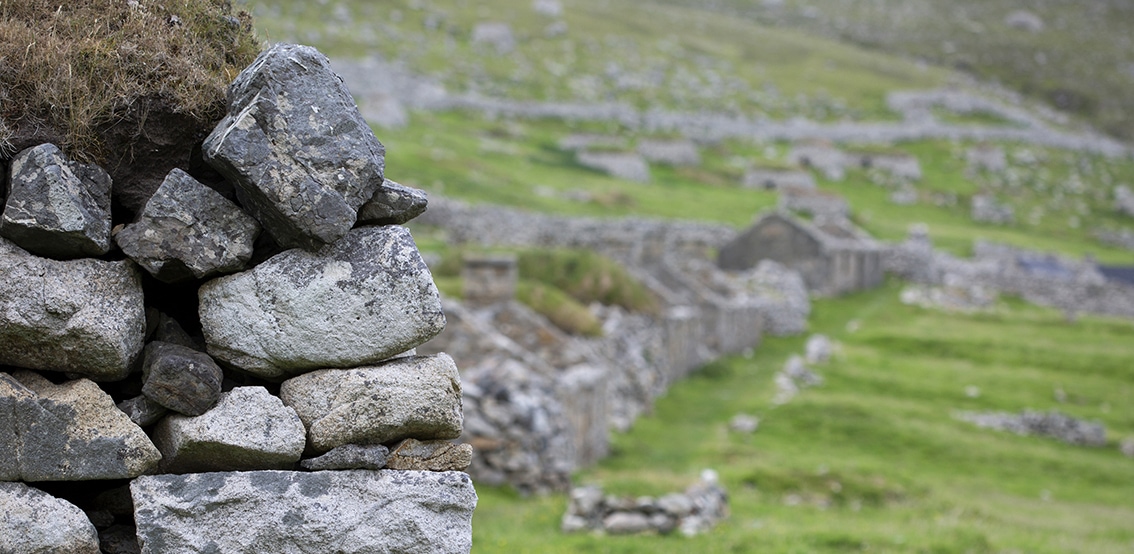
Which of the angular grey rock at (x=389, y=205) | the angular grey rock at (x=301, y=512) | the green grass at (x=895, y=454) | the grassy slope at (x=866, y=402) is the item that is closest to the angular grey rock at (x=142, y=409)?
the angular grey rock at (x=301, y=512)

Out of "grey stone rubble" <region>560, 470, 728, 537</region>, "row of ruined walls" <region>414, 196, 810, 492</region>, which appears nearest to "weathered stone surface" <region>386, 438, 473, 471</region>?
"grey stone rubble" <region>560, 470, 728, 537</region>

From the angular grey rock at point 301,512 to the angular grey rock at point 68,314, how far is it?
569 millimetres

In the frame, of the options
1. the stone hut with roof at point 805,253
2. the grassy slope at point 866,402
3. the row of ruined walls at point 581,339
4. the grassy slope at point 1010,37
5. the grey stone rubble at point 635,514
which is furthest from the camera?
the grassy slope at point 1010,37

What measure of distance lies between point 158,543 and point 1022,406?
Result: 1028 inches

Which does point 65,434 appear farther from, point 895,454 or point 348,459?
point 895,454

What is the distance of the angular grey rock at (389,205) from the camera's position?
15.8ft

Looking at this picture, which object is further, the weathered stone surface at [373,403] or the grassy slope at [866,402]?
the grassy slope at [866,402]

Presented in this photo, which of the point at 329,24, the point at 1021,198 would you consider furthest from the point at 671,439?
the point at 329,24

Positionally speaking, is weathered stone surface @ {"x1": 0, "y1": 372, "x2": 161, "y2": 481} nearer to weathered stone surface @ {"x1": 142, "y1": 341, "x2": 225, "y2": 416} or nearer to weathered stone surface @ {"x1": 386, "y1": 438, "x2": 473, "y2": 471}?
weathered stone surface @ {"x1": 142, "y1": 341, "x2": 225, "y2": 416}

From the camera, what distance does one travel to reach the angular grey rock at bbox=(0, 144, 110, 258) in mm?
4254

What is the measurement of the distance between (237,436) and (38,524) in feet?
2.75

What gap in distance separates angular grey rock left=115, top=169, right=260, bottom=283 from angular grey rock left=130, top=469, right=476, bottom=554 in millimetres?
883

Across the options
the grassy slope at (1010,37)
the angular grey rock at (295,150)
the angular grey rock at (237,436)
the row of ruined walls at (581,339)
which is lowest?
the row of ruined walls at (581,339)

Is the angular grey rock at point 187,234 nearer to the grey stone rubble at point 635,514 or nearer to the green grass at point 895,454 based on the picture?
Result: the green grass at point 895,454
